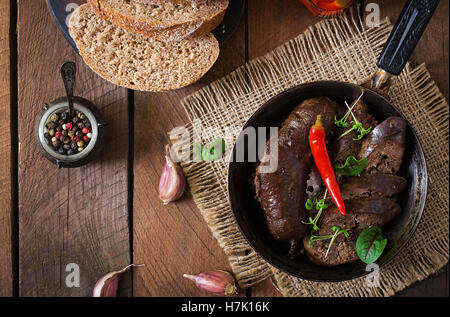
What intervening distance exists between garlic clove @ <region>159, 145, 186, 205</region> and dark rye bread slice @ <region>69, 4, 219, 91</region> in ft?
0.93

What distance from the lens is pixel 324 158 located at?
1.32 metres

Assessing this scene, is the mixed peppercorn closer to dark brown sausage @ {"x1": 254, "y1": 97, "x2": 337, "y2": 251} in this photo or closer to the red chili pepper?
dark brown sausage @ {"x1": 254, "y1": 97, "x2": 337, "y2": 251}

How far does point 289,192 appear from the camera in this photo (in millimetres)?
1310

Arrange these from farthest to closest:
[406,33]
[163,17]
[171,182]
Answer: [171,182]
[163,17]
[406,33]

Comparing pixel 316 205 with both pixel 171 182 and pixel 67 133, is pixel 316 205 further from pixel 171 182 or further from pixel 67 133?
pixel 67 133

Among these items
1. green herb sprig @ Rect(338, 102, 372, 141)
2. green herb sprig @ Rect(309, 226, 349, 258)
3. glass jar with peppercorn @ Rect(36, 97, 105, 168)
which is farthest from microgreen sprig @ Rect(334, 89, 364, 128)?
glass jar with peppercorn @ Rect(36, 97, 105, 168)

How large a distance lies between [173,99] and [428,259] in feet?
3.64

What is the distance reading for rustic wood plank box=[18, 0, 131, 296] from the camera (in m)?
1.58

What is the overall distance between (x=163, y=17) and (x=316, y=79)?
59 cm

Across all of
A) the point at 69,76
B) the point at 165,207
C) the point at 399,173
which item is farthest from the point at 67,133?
the point at 399,173

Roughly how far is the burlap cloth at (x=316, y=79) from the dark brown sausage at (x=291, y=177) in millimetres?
242

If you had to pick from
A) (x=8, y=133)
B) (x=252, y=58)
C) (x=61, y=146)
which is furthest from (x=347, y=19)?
(x=8, y=133)

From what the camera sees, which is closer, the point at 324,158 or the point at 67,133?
the point at 324,158
